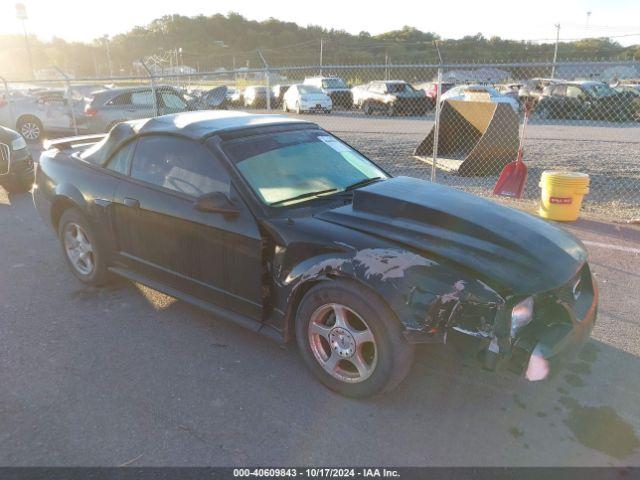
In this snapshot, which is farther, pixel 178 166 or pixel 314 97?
pixel 314 97

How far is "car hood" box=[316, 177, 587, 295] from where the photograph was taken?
263 centimetres

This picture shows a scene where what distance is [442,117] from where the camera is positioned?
10.5 metres

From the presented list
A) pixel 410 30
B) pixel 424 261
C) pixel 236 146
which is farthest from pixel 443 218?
pixel 410 30

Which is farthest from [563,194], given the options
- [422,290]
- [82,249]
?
[82,249]

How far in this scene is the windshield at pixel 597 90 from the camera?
19.8 metres

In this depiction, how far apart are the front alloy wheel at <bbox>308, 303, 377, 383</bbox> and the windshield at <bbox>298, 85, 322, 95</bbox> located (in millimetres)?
20619

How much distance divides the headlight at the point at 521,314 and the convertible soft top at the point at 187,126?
7.50 feet

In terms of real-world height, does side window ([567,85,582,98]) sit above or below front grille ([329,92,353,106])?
above

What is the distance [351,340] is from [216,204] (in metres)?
1.19

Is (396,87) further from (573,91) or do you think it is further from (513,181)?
(513,181)

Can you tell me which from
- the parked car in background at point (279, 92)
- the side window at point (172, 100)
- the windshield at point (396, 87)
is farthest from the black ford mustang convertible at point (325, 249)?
the parked car in background at point (279, 92)

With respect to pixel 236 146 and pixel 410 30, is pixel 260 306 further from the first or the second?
pixel 410 30

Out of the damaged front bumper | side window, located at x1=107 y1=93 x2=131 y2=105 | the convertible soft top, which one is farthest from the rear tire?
the damaged front bumper

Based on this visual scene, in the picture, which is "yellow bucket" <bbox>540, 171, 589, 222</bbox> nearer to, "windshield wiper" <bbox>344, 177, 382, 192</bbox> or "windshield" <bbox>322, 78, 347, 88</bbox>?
"windshield wiper" <bbox>344, 177, 382, 192</bbox>
